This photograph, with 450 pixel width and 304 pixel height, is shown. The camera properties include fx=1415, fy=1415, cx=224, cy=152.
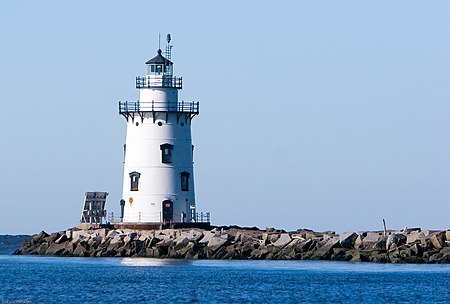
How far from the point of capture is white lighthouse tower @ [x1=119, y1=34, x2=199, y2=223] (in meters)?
63.8

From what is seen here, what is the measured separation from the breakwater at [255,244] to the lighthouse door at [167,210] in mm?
1546

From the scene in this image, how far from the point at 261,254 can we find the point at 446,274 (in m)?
10.9

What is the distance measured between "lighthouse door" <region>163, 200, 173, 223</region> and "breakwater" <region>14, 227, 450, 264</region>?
1546mm

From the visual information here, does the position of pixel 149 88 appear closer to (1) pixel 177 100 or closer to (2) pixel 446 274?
(1) pixel 177 100

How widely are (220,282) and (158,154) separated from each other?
1658cm

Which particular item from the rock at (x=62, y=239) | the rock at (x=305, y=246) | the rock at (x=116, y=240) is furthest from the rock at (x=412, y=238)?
the rock at (x=62, y=239)

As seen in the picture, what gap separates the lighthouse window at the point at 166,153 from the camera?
210ft

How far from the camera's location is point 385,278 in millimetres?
49188

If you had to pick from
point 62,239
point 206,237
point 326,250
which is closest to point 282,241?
point 326,250

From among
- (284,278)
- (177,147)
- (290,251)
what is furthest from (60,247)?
(284,278)

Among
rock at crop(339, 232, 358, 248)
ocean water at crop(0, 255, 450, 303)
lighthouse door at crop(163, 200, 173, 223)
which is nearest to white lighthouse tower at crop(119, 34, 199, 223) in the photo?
lighthouse door at crop(163, 200, 173, 223)

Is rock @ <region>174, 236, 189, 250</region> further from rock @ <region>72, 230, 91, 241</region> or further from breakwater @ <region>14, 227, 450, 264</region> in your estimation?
rock @ <region>72, 230, 91, 241</region>

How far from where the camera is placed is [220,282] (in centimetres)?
4825

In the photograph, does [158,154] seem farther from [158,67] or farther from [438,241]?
[438,241]
